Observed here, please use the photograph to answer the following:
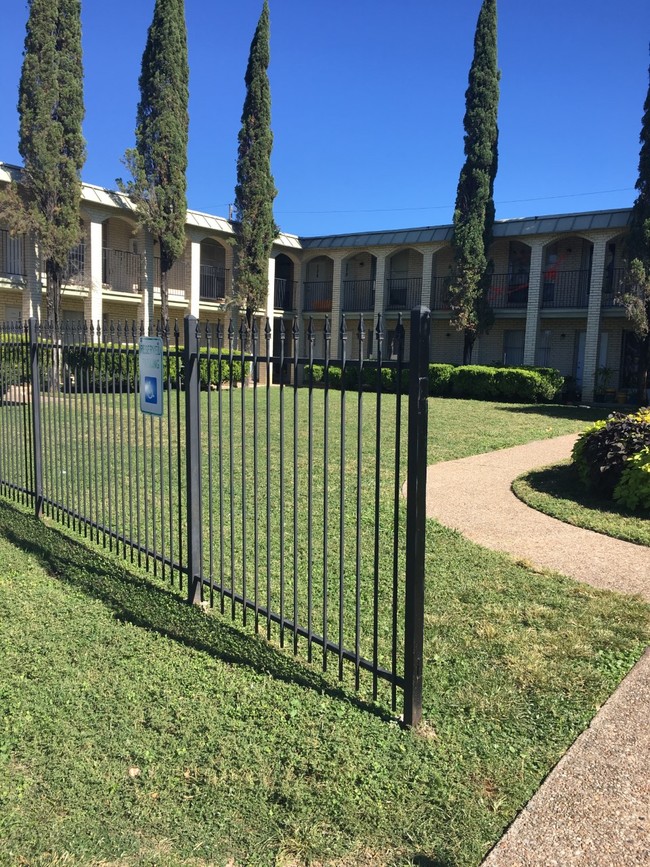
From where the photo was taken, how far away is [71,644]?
3986 mm

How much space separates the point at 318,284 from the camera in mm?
31750

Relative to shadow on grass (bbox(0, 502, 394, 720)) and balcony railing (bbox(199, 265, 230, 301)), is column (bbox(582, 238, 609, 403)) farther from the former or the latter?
shadow on grass (bbox(0, 502, 394, 720))

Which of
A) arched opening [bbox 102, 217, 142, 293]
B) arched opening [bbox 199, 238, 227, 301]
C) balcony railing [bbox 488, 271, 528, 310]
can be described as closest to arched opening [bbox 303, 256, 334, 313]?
arched opening [bbox 199, 238, 227, 301]

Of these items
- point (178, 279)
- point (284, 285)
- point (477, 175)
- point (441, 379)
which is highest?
point (477, 175)

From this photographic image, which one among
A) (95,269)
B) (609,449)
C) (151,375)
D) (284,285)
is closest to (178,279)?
(95,269)

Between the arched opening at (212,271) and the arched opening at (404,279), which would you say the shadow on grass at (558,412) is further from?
the arched opening at (212,271)

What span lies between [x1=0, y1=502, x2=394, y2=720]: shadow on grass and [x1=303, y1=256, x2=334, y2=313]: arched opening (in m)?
26.3

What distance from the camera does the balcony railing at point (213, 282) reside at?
2877 cm

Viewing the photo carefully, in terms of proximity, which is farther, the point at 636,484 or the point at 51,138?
the point at 51,138

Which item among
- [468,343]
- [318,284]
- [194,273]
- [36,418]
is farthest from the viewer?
[318,284]

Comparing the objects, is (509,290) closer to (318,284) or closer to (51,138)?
(318,284)

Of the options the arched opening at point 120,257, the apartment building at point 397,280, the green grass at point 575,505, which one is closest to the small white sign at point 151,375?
the green grass at point 575,505

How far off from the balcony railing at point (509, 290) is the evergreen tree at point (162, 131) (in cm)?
1251

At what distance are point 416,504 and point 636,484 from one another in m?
5.06
